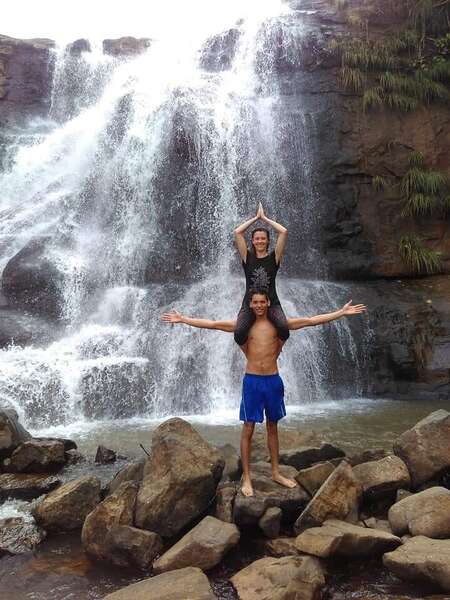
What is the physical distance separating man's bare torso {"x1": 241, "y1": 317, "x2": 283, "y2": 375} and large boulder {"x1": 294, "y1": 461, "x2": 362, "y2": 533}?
1.00 m

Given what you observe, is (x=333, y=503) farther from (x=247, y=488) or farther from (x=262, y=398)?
(x=262, y=398)

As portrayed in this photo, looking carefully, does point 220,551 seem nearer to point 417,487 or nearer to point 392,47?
point 417,487

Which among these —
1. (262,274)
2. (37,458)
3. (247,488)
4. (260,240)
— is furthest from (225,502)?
(37,458)

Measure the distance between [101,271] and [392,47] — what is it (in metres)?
10.8

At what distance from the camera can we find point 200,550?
12.9ft

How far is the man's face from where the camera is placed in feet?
15.4

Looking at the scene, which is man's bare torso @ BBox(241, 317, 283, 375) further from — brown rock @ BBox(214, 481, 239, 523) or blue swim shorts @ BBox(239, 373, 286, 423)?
brown rock @ BBox(214, 481, 239, 523)

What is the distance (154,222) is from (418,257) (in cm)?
684

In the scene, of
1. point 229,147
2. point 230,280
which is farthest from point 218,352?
point 229,147

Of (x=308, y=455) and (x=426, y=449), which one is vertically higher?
(x=426, y=449)

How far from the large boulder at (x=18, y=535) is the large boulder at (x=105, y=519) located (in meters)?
0.49

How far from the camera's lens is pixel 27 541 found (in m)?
4.52

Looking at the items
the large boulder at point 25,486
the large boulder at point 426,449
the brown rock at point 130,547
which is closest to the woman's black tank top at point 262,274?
the large boulder at point 426,449

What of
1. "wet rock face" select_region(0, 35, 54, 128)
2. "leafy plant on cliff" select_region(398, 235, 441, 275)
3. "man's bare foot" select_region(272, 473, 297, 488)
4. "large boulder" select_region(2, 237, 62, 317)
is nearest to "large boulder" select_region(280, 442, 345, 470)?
"man's bare foot" select_region(272, 473, 297, 488)
